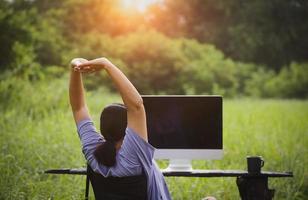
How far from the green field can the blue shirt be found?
1792 millimetres

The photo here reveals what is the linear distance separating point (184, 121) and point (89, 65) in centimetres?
142

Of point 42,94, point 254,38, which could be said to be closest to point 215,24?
point 254,38

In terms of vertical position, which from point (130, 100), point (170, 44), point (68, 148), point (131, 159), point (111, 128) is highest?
point (170, 44)

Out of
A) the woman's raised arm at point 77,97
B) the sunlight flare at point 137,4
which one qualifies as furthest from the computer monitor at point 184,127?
the sunlight flare at point 137,4

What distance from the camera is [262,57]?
1115 inches

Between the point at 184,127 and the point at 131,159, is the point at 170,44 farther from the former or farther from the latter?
the point at 131,159

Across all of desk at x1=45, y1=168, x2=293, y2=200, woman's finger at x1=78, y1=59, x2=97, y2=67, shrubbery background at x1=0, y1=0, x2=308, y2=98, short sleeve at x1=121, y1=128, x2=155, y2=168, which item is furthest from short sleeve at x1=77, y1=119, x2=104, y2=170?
shrubbery background at x1=0, y1=0, x2=308, y2=98

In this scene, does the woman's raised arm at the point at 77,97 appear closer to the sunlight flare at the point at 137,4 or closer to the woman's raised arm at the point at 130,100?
the woman's raised arm at the point at 130,100

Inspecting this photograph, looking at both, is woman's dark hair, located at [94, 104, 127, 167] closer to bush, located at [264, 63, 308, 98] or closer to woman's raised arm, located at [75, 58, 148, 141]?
woman's raised arm, located at [75, 58, 148, 141]

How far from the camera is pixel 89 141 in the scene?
2.97 metres

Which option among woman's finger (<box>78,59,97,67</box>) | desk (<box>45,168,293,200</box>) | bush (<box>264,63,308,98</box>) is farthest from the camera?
bush (<box>264,63,308,98</box>)

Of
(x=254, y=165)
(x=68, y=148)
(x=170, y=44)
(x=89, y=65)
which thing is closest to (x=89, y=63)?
(x=89, y=65)

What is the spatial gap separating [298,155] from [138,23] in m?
23.2

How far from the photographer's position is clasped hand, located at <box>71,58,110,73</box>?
2889mm
